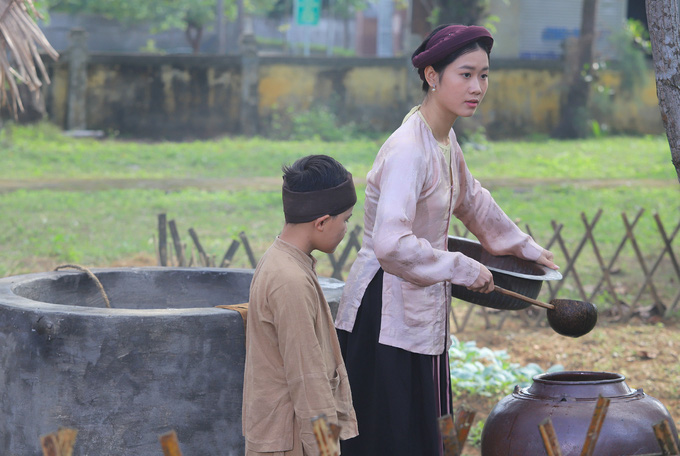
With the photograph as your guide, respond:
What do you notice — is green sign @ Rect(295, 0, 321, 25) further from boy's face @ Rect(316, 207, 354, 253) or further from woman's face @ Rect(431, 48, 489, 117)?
boy's face @ Rect(316, 207, 354, 253)

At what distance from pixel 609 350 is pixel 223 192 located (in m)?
6.68

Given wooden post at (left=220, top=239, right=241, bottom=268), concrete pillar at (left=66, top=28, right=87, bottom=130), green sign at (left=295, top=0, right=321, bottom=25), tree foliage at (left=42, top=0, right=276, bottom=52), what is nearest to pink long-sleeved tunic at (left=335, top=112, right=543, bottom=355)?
wooden post at (left=220, top=239, right=241, bottom=268)

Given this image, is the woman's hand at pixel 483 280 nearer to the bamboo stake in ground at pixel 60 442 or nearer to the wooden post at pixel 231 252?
the bamboo stake in ground at pixel 60 442

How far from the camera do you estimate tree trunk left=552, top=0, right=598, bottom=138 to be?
61.0ft

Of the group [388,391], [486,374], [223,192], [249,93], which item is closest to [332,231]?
[388,391]

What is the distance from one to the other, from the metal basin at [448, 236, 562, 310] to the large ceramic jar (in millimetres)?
330

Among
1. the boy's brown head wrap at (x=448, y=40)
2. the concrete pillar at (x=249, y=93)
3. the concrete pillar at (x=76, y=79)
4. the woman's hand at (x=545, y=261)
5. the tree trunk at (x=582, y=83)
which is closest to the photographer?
the boy's brown head wrap at (x=448, y=40)

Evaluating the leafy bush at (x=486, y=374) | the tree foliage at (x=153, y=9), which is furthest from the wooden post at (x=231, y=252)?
the tree foliage at (x=153, y=9)

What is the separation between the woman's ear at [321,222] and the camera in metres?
2.43

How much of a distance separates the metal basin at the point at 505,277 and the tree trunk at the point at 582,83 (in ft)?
52.9

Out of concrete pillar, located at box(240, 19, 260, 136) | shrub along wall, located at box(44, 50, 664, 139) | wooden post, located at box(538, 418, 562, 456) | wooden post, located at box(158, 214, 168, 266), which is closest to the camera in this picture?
wooden post, located at box(538, 418, 562, 456)

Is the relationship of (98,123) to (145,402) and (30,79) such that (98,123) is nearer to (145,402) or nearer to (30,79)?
(30,79)

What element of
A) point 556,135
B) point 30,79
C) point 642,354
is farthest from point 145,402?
point 556,135

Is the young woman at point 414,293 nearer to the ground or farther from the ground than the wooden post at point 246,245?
farther from the ground
